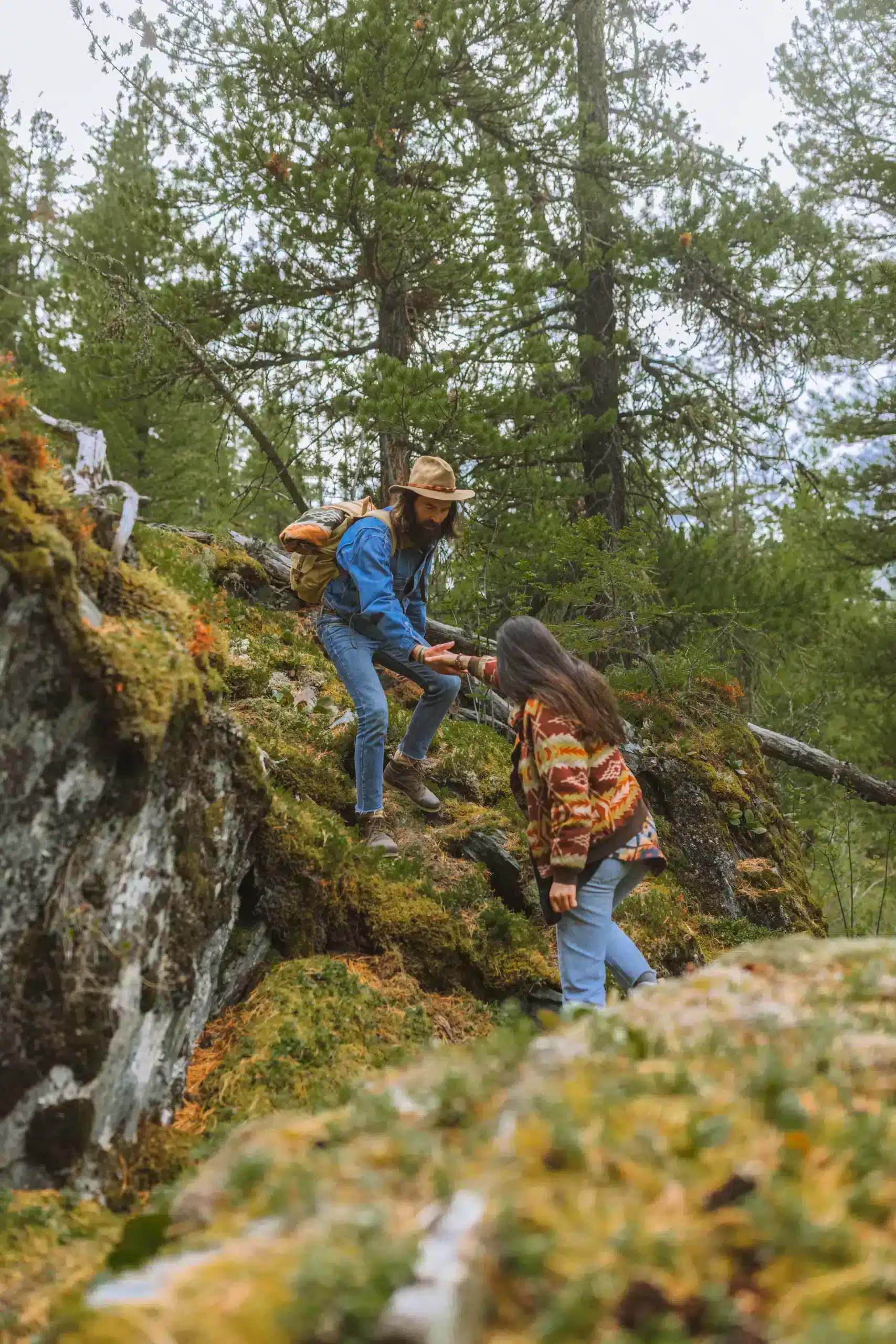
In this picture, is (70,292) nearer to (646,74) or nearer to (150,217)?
(150,217)

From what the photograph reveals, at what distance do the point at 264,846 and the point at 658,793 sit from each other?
465cm

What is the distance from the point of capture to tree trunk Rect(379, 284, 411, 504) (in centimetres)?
835

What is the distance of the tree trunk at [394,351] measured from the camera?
835 centimetres

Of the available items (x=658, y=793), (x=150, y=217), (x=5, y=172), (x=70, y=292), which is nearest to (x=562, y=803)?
(x=658, y=793)

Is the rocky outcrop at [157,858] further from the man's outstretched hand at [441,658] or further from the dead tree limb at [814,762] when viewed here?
the dead tree limb at [814,762]

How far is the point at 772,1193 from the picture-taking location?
1.54 meters

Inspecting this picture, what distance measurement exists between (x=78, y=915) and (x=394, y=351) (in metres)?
7.52

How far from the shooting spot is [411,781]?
6379 millimetres

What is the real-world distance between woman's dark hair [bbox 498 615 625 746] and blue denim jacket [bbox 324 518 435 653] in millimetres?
971

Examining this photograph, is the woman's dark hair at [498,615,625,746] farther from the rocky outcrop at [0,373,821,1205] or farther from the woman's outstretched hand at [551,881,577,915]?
the rocky outcrop at [0,373,821,1205]

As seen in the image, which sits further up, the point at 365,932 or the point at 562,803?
the point at 562,803

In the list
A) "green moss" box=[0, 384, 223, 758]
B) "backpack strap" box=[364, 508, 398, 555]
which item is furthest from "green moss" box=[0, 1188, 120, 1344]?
"backpack strap" box=[364, 508, 398, 555]

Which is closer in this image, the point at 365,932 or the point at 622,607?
the point at 365,932

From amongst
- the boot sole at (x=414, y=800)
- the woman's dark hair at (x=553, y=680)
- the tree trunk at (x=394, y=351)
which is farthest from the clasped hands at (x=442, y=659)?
the tree trunk at (x=394, y=351)
